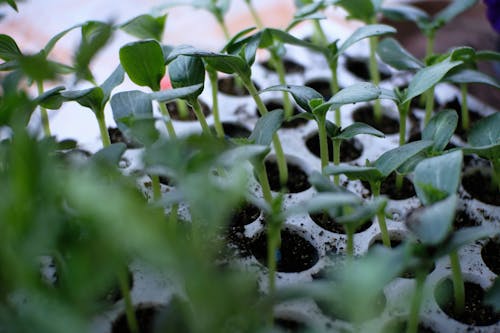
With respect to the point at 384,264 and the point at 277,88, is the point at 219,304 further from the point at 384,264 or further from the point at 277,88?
the point at 277,88

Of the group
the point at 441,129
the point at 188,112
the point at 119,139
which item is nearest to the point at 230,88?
the point at 188,112

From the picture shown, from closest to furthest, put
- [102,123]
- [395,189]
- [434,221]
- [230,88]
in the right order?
[434,221] → [102,123] → [395,189] → [230,88]

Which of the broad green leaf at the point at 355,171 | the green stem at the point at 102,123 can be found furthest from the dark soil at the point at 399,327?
the green stem at the point at 102,123

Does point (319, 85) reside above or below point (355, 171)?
below

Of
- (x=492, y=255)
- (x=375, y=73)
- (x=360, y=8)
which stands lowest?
(x=492, y=255)

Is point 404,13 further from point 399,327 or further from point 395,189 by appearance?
point 399,327

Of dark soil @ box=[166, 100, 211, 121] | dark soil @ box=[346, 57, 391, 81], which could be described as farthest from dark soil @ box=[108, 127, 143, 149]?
dark soil @ box=[346, 57, 391, 81]

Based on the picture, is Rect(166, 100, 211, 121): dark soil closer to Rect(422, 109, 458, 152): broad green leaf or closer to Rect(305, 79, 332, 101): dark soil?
Rect(305, 79, 332, 101): dark soil
